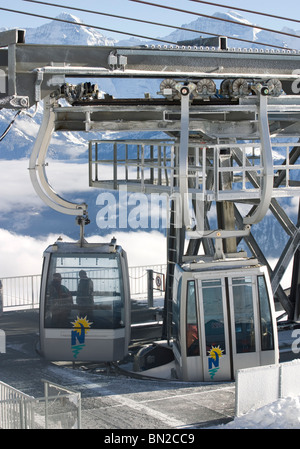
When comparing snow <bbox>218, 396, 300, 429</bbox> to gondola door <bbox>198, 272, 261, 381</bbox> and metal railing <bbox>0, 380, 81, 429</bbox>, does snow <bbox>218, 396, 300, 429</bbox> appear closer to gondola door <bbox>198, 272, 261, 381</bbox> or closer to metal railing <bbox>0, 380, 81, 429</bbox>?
metal railing <bbox>0, 380, 81, 429</bbox>

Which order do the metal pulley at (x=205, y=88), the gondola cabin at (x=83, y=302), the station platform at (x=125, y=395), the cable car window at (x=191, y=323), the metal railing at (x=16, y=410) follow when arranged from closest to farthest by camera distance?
the metal railing at (x=16, y=410)
the station platform at (x=125, y=395)
the cable car window at (x=191, y=323)
the metal pulley at (x=205, y=88)
the gondola cabin at (x=83, y=302)

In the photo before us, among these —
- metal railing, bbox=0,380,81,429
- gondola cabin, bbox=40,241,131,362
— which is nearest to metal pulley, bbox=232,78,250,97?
gondola cabin, bbox=40,241,131,362

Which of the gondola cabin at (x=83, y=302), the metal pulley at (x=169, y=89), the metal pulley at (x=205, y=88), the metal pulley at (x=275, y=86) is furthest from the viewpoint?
the gondola cabin at (x=83, y=302)

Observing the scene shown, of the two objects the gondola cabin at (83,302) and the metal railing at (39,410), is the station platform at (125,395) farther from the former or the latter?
the metal railing at (39,410)

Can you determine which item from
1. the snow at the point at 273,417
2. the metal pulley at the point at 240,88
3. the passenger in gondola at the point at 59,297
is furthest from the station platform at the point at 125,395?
the metal pulley at the point at 240,88

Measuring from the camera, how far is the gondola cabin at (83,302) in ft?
62.2

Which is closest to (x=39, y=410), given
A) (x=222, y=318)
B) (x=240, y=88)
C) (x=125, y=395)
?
(x=125, y=395)

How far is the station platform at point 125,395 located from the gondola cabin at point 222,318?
0.58 m

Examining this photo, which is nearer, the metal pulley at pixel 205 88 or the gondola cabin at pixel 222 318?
the gondola cabin at pixel 222 318

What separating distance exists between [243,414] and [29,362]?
6.03 metres

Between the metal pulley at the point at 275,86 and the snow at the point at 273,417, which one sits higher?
the metal pulley at the point at 275,86

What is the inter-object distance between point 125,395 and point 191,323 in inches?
81.3

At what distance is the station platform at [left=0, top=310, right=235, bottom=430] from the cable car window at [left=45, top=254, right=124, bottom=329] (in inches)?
37.8

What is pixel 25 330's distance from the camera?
2302cm
